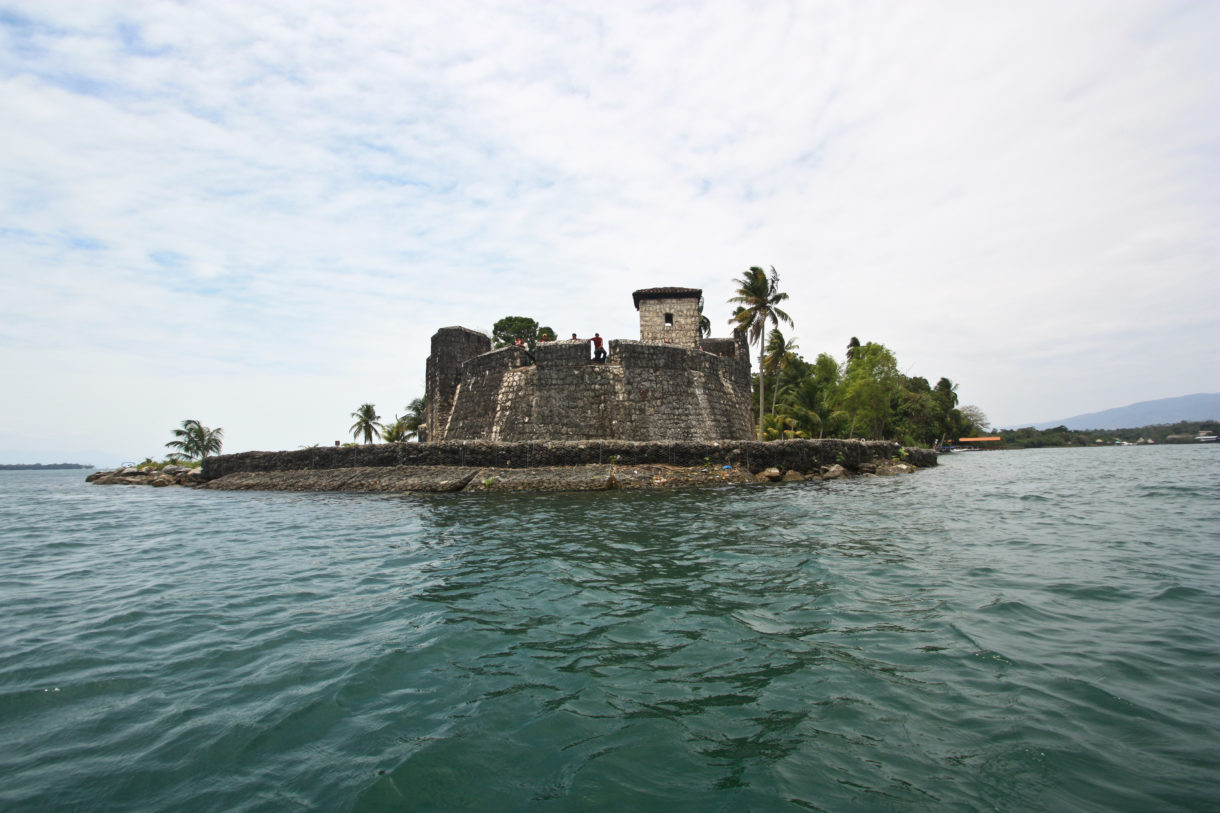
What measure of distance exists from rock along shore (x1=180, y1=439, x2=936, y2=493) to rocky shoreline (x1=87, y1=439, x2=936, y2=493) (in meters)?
0.03

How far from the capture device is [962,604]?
4.64m

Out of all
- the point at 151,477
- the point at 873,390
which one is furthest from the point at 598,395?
the point at 873,390

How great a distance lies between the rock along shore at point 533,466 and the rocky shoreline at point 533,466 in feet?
0.10

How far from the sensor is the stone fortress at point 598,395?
1872 cm

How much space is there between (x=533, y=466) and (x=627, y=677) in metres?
12.9

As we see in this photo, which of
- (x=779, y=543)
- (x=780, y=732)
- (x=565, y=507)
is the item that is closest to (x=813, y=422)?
(x=565, y=507)

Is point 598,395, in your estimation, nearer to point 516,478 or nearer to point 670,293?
point 516,478

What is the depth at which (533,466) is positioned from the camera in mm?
16062

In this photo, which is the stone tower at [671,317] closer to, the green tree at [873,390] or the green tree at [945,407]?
the green tree at [873,390]

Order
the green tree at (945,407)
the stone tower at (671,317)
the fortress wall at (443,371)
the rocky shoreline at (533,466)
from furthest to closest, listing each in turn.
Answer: the green tree at (945,407)
the stone tower at (671,317)
the fortress wall at (443,371)
the rocky shoreline at (533,466)

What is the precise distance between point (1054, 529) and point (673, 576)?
21.9 ft

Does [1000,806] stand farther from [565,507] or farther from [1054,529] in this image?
[565,507]

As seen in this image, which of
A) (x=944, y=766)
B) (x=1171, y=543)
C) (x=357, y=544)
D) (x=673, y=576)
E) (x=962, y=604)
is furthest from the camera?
(x=357, y=544)

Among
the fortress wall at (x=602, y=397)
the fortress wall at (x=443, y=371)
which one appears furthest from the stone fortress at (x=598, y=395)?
the fortress wall at (x=443, y=371)
